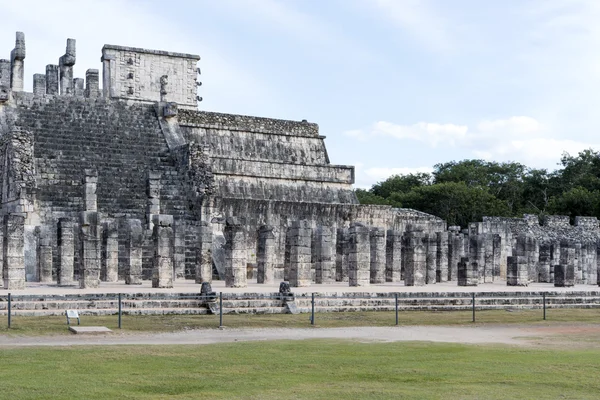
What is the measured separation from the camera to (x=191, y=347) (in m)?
13.7

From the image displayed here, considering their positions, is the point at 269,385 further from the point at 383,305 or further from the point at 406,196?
the point at 406,196

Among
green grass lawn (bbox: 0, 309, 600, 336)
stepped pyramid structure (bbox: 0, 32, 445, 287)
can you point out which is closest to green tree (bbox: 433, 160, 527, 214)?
stepped pyramid structure (bbox: 0, 32, 445, 287)

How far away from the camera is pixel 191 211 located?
93.0 feet

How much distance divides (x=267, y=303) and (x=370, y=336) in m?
4.20

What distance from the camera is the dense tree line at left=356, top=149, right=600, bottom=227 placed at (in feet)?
165

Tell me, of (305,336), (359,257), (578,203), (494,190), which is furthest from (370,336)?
(494,190)

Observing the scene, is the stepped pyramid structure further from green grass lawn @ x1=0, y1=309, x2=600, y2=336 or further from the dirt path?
the dirt path

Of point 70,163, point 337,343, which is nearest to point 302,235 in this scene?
point 70,163

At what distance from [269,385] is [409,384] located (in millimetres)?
1531

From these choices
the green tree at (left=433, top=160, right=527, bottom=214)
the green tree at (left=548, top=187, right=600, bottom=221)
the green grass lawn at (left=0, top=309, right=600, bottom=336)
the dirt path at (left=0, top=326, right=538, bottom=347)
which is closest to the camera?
the dirt path at (left=0, top=326, right=538, bottom=347)

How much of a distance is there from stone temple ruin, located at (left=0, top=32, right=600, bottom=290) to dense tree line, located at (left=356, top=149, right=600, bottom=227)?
10.1 m

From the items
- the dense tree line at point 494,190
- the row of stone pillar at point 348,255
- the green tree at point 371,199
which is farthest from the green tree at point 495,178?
the row of stone pillar at point 348,255

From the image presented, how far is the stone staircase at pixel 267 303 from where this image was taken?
17812mm

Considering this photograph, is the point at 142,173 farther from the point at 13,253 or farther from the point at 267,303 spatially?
the point at 267,303
